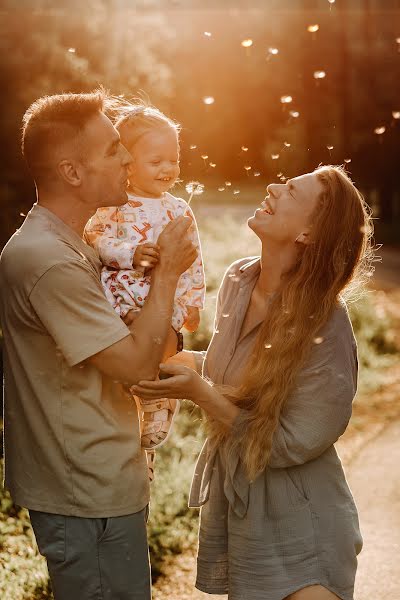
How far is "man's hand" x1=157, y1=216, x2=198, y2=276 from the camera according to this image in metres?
3.05

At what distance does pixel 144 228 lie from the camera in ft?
11.2

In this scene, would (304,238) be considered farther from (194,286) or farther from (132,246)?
(132,246)

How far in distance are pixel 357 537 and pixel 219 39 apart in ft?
46.0

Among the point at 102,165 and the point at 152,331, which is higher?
the point at 102,165

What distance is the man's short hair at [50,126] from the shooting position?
2.97 m

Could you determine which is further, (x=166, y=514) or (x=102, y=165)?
(x=166, y=514)

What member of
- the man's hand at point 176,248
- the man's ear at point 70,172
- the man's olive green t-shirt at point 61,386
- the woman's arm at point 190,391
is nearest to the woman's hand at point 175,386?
the woman's arm at point 190,391

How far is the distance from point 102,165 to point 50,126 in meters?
0.22

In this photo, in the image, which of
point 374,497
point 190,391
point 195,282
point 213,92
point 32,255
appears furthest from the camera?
point 213,92

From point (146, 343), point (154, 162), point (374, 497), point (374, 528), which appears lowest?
point (374, 497)

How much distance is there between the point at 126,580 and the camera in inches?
117

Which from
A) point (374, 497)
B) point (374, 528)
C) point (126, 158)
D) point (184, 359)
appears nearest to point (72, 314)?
point (126, 158)

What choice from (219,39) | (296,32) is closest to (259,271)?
(219,39)

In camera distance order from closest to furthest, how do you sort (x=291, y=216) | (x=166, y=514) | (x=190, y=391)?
(x=190, y=391), (x=291, y=216), (x=166, y=514)
